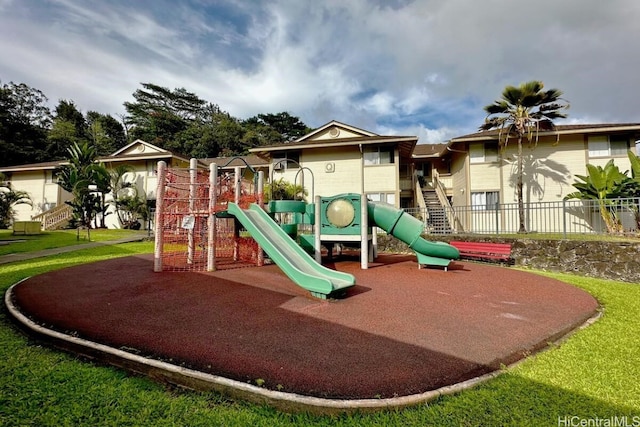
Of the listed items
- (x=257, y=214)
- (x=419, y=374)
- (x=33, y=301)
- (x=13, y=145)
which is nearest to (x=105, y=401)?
(x=419, y=374)

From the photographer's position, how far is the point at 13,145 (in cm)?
4128

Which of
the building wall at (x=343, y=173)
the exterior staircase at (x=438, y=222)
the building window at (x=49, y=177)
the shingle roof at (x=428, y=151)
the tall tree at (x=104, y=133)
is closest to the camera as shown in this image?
the exterior staircase at (x=438, y=222)

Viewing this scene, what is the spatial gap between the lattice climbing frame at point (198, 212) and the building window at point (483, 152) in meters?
15.7

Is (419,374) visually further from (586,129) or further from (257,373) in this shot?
(586,129)

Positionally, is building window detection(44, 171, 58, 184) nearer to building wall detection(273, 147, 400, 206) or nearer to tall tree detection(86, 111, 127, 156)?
tall tree detection(86, 111, 127, 156)

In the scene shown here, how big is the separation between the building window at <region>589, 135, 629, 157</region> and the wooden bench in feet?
43.2

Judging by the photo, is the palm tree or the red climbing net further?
the palm tree

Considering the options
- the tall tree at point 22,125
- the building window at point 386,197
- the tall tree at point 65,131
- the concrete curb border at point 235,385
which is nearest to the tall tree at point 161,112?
the tall tree at point 65,131

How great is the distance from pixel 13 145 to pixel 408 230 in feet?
186

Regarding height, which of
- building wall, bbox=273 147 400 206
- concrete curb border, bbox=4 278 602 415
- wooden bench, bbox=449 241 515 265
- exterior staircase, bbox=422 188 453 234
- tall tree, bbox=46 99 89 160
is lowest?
concrete curb border, bbox=4 278 602 415

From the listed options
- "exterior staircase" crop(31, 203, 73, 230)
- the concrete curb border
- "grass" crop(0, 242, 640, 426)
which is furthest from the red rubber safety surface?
"exterior staircase" crop(31, 203, 73, 230)

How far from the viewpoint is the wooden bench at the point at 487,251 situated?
36.1ft

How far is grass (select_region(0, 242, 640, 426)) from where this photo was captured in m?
2.54
